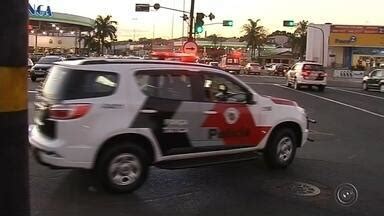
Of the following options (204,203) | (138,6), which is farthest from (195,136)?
(138,6)

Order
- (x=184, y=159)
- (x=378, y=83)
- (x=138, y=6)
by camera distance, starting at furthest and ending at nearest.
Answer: (x=138, y=6) < (x=378, y=83) < (x=184, y=159)

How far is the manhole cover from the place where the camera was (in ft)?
23.9

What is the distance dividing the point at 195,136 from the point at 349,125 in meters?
8.98

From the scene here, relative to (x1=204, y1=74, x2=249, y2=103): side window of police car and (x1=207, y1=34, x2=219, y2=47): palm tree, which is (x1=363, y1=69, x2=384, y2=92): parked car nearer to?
(x1=204, y1=74, x2=249, y2=103): side window of police car

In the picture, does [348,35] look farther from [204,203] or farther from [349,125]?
[204,203]

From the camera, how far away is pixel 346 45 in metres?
79.1

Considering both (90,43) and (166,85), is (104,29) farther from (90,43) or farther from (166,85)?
(166,85)

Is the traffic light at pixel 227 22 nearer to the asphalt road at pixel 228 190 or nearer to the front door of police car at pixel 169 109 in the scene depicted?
the asphalt road at pixel 228 190

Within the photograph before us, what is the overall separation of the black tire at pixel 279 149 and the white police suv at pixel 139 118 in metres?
0.28

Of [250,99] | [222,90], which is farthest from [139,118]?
[250,99]

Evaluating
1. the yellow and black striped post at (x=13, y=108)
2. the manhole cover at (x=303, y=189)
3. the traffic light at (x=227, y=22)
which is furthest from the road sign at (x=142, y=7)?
the yellow and black striped post at (x=13, y=108)

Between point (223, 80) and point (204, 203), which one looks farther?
point (223, 80)

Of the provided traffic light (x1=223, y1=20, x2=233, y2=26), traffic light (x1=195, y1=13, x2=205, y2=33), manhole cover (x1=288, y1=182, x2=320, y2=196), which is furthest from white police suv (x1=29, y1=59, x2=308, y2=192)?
traffic light (x1=223, y1=20, x2=233, y2=26)

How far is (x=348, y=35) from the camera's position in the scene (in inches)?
3095
